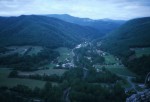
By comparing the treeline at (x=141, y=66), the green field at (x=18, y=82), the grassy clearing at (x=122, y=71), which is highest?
the treeline at (x=141, y=66)

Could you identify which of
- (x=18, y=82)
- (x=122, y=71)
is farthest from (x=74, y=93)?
(x=122, y=71)

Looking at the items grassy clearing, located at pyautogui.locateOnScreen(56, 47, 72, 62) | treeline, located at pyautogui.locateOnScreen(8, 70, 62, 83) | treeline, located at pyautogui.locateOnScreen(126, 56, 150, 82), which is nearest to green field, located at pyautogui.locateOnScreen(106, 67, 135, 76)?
treeline, located at pyautogui.locateOnScreen(126, 56, 150, 82)

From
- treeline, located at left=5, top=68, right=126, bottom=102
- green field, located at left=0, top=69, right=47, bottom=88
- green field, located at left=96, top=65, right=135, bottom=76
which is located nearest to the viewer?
treeline, located at left=5, top=68, right=126, bottom=102

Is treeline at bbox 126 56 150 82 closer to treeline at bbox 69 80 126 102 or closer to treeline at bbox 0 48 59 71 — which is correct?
treeline at bbox 69 80 126 102

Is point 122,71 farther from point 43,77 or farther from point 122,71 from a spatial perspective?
point 43,77

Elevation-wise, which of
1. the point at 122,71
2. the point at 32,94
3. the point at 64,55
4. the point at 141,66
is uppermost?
the point at 141,66

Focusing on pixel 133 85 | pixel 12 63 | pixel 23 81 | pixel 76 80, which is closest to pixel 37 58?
pixel 12 63

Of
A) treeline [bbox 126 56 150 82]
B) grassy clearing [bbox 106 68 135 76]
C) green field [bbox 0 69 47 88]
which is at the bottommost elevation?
green field [bbox 0 69 47 88]

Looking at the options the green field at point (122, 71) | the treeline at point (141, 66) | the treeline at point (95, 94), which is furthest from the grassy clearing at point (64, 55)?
the treeline at point (95, 94)

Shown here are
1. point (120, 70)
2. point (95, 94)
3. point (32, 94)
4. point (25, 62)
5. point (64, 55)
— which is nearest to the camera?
point (95, 94)

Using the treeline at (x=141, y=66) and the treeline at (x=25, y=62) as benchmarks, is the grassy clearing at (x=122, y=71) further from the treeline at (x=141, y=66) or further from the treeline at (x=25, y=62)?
the treeline at (x=25, y=62)

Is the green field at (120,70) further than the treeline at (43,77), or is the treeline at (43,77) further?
the green field at (120,70)

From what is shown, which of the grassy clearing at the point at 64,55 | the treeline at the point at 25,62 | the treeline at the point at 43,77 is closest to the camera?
the treeline at the point at 43,77
